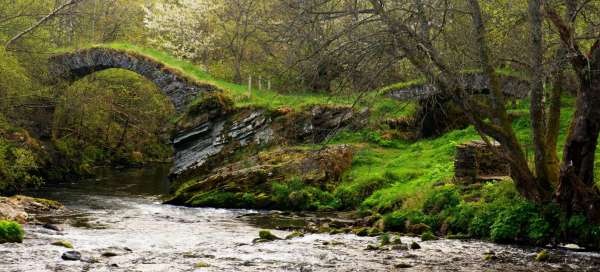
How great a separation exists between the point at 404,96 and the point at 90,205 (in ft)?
47.9

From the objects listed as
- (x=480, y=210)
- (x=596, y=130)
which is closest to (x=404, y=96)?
(x=480, y=210)

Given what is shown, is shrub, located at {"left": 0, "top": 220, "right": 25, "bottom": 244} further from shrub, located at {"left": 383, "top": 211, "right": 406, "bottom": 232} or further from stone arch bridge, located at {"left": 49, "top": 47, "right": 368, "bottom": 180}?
stone arch bridge, located at {"left": 49, "top": 47, "right": 368, "bottom": 180}

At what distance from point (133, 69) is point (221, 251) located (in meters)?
24.8

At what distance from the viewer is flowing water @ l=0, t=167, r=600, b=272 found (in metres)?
11.5

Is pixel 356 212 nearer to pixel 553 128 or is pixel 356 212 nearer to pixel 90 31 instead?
pixel 553 128

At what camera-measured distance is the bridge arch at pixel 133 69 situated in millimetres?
34312

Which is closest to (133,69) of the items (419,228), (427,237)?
(419,228)

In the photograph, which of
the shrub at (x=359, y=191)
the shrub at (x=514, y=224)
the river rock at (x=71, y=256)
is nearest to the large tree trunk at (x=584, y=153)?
the shrub at (x=514, y=224)

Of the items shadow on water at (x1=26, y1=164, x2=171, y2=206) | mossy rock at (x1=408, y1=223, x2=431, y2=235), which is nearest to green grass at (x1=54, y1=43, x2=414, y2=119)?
shadow on water at (x1=26, y1=164, x2=171, y2=206)

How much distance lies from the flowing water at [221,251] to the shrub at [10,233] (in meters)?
0.26

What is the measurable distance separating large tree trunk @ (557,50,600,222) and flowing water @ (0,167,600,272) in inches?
47.7

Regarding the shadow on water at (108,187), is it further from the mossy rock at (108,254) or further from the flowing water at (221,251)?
the mossy rock at (108,254)

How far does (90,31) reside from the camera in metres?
47.1

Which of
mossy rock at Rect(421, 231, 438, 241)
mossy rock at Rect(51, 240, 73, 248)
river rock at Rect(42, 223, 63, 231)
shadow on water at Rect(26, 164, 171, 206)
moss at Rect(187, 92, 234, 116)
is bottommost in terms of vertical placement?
shadow on water at Rect(26, 164, 171, 206)
